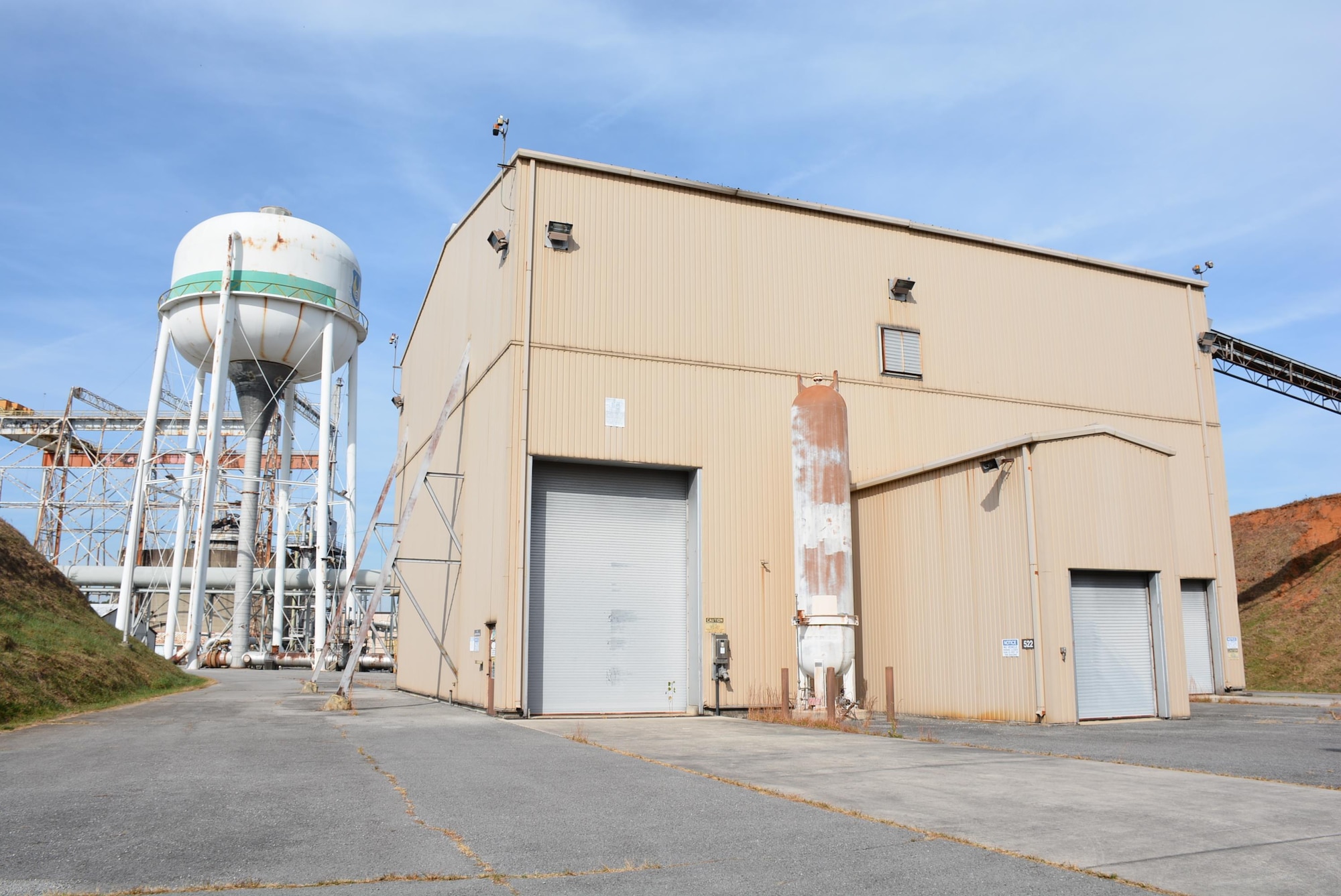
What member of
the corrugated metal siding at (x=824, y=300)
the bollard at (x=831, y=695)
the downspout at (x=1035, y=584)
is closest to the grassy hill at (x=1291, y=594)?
the corrugated metal siding at (x=824, y=300)

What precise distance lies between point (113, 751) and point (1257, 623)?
38.2 metres

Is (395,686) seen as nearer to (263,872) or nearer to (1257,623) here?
(263,872)

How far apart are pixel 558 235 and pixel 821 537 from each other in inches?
362

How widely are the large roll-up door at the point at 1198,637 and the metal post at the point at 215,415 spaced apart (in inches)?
1506

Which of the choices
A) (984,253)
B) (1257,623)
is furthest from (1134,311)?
(1257,623)

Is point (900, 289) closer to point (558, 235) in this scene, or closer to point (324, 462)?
point (558, 235)

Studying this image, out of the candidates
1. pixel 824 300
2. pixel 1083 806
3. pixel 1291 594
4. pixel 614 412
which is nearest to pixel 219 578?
pixel 614 412

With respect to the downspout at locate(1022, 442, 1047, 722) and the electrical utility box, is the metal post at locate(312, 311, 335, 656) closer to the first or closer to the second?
the electrical utility box

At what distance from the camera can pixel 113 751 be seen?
42.9 ft

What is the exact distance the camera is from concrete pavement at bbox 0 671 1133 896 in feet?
21.1

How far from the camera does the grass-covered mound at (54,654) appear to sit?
18234mm

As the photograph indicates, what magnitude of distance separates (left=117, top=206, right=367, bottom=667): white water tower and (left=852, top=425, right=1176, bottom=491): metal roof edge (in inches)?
1139

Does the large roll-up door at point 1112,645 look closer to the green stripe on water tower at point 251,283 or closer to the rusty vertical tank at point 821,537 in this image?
the rusty vertical tank at point 821,537

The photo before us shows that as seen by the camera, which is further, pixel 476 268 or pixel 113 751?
pixel 476 268
